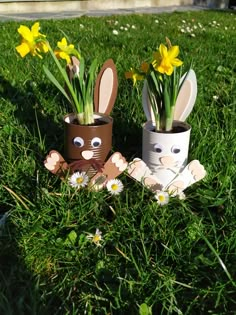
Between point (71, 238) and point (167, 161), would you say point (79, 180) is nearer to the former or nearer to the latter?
point (71, 238)

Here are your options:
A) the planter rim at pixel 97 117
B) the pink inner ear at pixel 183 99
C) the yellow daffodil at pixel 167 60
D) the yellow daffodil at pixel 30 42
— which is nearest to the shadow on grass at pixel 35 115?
the planter rim at pixel 97 117

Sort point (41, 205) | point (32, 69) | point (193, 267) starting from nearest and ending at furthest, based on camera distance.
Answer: point (193, 267)
point (41, 205)
point (32, 69)

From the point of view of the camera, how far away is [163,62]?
1.57 metres

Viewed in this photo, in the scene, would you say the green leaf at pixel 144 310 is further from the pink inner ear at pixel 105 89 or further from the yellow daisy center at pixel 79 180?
the pink inner ear at pixel 105 89

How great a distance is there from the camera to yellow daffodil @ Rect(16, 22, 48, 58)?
160 centimetres

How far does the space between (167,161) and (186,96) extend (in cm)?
28

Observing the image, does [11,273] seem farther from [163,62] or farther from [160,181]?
[163,62]

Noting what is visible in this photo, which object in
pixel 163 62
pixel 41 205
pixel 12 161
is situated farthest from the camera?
pixel 12 161

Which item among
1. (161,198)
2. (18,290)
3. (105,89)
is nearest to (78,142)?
(105,89)

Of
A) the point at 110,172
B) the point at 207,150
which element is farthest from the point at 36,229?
the point at 207,150

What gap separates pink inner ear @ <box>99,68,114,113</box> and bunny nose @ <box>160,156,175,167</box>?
35 cm

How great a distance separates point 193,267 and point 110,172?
1.70 ft

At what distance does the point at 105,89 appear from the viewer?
1.88 metres

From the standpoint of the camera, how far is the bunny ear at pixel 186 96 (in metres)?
1.80
